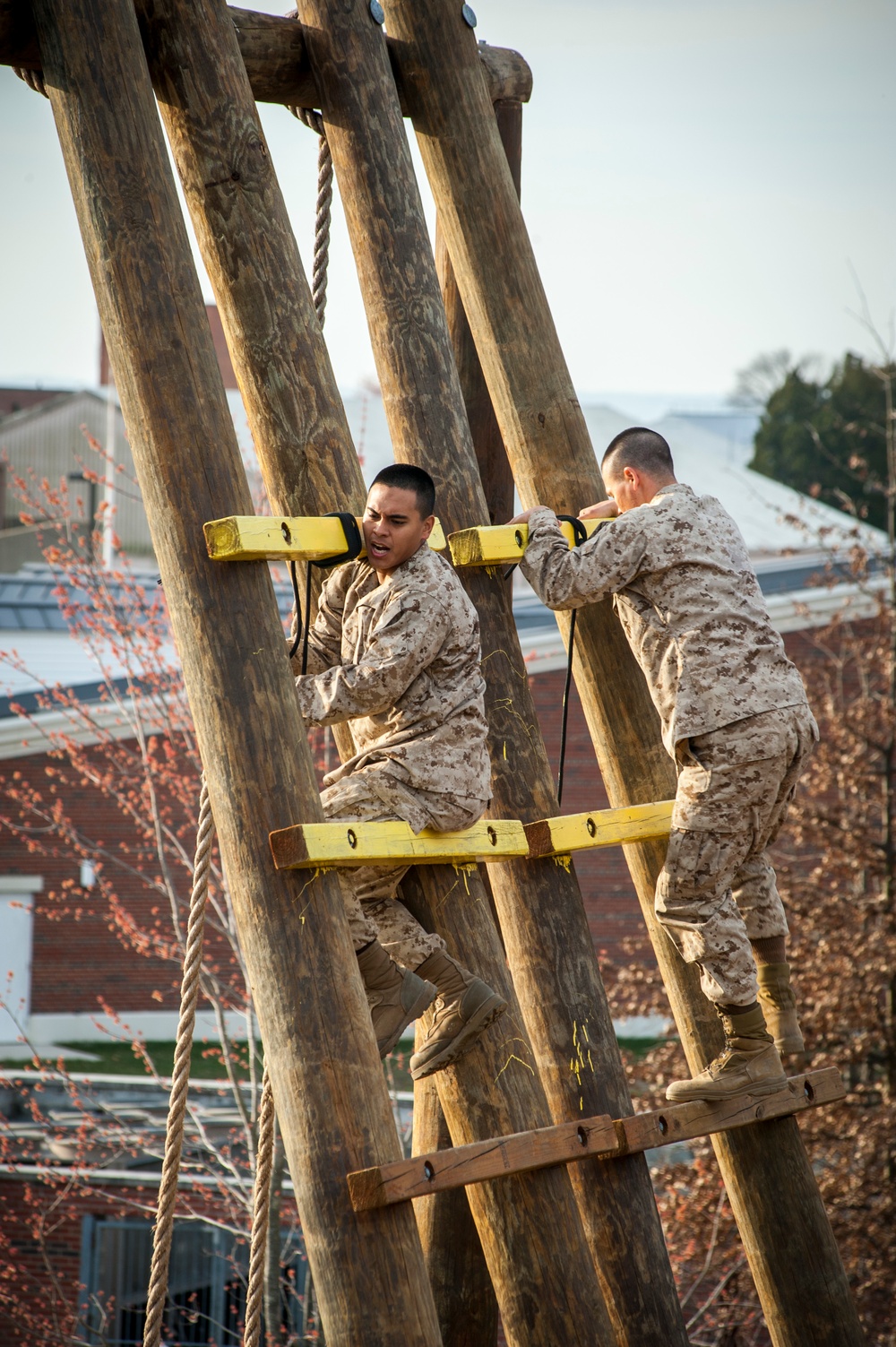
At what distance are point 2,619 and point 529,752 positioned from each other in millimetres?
18432

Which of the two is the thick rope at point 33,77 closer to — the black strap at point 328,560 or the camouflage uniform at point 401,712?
the black strap at point 328,560

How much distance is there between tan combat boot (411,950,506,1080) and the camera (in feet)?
11.7

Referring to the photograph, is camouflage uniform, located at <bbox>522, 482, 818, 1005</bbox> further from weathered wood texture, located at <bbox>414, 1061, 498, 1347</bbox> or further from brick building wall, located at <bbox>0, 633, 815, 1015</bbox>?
brick building wall, located at <bbox>0, 633, 815, 1015</bbox>

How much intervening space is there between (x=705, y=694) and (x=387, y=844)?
1072 millimetres

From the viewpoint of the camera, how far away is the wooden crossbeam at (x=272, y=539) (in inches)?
128

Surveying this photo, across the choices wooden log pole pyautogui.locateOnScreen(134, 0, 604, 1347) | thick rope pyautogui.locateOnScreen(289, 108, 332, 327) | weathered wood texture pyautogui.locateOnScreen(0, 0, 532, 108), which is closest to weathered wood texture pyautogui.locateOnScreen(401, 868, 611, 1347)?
wooden log pole pyautogui.locateOnScreen(134, 0, 604, 1347)

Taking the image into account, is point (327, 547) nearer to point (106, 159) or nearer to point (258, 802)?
point (258, 802)

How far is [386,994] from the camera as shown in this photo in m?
3.55

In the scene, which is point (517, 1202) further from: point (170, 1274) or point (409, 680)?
point (170, 1274)

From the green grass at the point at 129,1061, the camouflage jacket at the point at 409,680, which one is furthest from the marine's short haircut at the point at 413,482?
the green grass at the point at 129,1061

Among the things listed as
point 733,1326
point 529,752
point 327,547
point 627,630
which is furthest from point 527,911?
point 733,1326

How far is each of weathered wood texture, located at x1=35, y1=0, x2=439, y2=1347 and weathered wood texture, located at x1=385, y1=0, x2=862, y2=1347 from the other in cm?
127

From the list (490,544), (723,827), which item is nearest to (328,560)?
(490,544)

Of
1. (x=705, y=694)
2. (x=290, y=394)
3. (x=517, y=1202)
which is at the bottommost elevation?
(x=517, y=1202)
